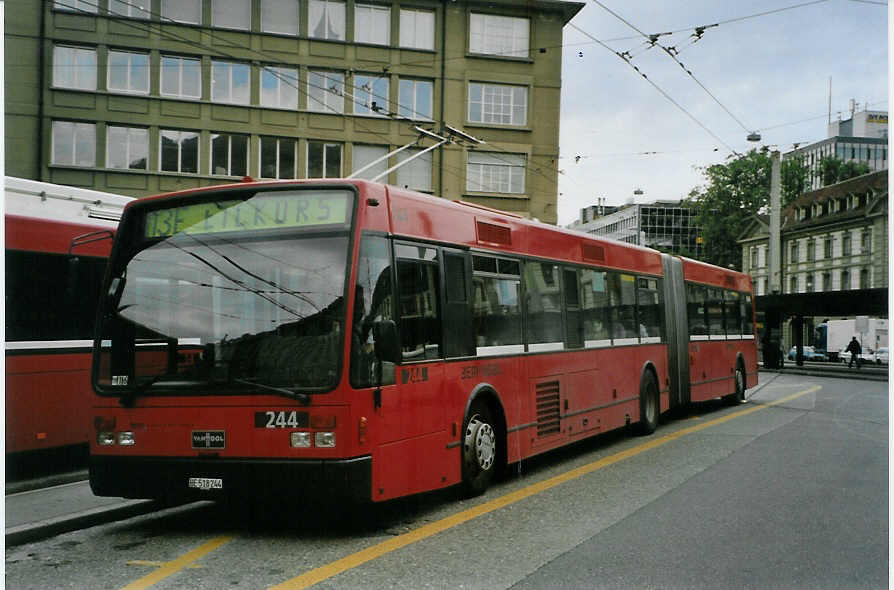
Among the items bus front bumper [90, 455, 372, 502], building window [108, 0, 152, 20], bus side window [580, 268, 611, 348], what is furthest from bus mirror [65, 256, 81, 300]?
building window [108, 0, 152, 20]

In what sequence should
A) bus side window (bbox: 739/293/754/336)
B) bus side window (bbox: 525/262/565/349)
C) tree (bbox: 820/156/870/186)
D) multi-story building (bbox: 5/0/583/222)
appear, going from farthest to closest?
tree (bbox: 820/156/870/186) → multi-story building (bbox: 5/0/583/222) → bus side window (bbox: 739/293/754/336) → bus side window (bbox: 525/262/565/349)

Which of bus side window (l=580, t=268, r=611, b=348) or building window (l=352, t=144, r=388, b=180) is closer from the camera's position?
bus side window (l=580, t=268, r=611, b=348)

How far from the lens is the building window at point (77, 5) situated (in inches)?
1249

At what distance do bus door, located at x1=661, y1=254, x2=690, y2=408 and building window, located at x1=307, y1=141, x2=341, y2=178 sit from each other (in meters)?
21.7

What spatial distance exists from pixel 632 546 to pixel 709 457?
18.1 feet

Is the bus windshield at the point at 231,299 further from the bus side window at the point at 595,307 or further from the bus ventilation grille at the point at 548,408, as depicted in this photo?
the bus side window at the point at 595,307

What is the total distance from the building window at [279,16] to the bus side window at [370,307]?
93.8 feet

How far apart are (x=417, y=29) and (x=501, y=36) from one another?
11.5 feet

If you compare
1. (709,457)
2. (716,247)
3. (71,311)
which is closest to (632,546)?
(709,457)

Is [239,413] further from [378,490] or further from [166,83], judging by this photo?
[166,83]

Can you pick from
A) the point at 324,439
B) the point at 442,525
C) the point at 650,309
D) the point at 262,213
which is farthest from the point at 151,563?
the point at 650,309

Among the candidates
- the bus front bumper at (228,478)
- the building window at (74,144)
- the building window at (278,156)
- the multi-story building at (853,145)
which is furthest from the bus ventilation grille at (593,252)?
the building window at (74,144)

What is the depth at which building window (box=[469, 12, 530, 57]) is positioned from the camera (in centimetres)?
3841

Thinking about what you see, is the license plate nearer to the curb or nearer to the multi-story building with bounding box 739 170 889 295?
the curb
